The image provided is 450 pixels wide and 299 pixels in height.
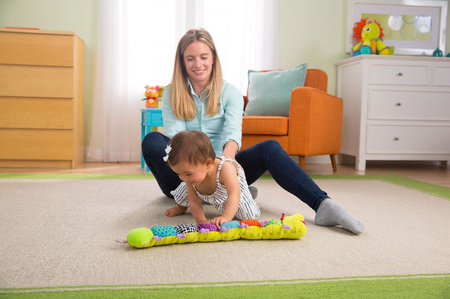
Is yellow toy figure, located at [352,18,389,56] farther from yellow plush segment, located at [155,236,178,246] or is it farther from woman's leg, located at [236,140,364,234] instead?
yellow plush segment, located at [155,236,178,246]

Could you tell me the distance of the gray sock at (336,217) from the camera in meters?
1.44

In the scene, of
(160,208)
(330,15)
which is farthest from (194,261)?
(330,15)

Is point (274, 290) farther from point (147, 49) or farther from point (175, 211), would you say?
point (147, 49)

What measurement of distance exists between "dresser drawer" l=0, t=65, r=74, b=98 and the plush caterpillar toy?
2.32 meters

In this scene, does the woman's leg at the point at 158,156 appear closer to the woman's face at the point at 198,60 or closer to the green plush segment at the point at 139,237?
the woman's face at the point at 198,60

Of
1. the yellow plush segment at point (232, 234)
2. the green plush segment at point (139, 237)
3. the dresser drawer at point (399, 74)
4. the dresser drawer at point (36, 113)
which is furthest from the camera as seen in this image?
the dresser drawer at point (399, 74)

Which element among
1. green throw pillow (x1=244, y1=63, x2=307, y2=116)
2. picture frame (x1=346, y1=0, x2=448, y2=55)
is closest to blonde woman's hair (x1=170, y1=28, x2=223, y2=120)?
green throw pillow (x1=244, y1=63, x2=307, y2=116)

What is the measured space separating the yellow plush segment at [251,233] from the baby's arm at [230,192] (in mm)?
70

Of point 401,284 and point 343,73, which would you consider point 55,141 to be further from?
point 401,284

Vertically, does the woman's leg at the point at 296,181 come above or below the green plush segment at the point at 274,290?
above

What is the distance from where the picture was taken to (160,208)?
6.00 feet

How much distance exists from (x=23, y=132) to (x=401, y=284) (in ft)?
9.88

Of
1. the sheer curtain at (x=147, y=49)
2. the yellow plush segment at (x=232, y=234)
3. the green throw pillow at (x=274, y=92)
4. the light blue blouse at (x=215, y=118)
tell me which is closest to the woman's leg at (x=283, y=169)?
the light blue blouse at (x=215, y=118)

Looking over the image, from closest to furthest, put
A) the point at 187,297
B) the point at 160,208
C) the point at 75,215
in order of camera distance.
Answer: the point at 187,297 → the point at 75,215 → the point at 160,208
